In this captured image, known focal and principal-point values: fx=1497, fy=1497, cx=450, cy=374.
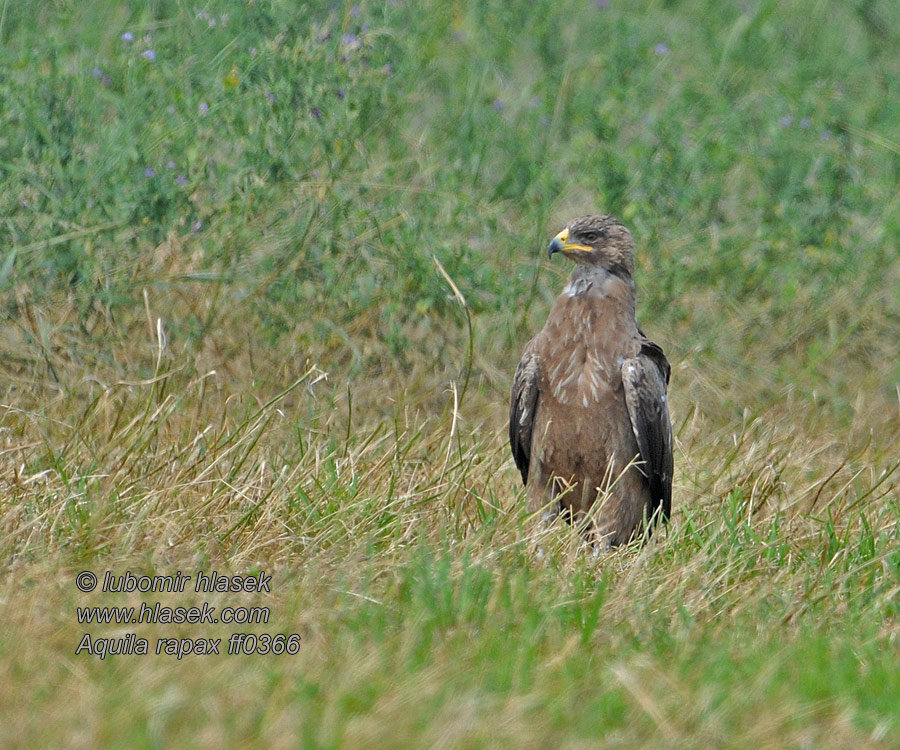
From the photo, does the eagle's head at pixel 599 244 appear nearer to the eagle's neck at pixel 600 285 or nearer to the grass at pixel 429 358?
the eagle's neck at pixel 600 285

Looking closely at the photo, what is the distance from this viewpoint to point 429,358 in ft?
20.4

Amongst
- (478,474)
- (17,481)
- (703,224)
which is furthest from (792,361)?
(17,481)

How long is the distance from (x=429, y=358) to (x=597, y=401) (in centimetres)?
125

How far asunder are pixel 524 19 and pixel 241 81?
2769mm

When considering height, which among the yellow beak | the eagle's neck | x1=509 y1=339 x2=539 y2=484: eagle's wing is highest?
the yellow beak

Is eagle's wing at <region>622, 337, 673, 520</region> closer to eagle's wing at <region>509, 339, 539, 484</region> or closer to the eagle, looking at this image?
the eagle

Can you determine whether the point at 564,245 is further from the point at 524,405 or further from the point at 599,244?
the point at 524,405

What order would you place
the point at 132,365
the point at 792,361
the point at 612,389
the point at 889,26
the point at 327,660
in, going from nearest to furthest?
the point at 327,660
the point at 612,389
the point at 132,365
the point at 792,361
the point at 889,26

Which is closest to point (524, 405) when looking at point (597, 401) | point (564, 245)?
point (597, 401)

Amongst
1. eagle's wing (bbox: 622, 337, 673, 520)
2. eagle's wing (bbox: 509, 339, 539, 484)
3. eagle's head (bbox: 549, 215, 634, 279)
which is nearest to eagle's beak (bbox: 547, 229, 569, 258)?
eagle's head (bbox: 549, 215, 634, 279)

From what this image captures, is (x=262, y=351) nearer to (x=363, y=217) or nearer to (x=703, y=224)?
(x=363, y=217)

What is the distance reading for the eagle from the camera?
5098 mm

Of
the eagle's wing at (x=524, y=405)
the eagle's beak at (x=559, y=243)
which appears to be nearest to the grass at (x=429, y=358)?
the eagle's wing at (x=524, y=405)

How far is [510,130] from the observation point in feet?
23.8
